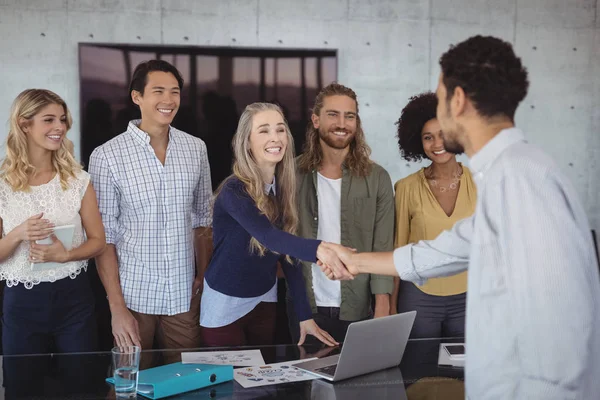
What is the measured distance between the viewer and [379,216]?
10.6 feet

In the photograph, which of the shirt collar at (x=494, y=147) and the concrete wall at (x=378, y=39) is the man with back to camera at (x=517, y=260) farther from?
A: the concrete wall at (x=378, y=39)

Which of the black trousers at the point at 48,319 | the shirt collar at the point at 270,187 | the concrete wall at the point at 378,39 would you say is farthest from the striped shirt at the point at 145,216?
the concrete wall at the point at 378,39

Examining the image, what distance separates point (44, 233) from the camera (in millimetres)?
2668

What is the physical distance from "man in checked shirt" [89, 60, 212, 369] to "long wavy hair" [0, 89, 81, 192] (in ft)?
0.63

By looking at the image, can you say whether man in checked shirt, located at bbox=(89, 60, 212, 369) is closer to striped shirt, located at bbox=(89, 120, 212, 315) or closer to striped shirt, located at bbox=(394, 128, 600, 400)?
striped shirt, located at bbox=(89, 120, 212, 315)

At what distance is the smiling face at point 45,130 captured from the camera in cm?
284

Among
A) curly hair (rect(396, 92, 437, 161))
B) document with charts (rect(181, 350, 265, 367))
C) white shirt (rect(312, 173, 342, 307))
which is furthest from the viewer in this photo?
curly hair (rect(396, 92, 437, 161))

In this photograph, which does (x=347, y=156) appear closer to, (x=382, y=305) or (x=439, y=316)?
(x=382, y=305)

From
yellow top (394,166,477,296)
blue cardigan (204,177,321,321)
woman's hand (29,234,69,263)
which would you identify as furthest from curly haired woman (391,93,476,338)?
woman's hand (29,234,69,263)

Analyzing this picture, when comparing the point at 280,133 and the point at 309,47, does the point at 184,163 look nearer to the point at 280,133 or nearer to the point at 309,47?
the point at 280,133

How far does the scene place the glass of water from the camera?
1856mm

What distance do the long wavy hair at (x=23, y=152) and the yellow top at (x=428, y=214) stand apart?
147 centimetres

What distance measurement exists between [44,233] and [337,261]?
3.75 ft

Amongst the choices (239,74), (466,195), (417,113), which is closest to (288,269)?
(466,195)
